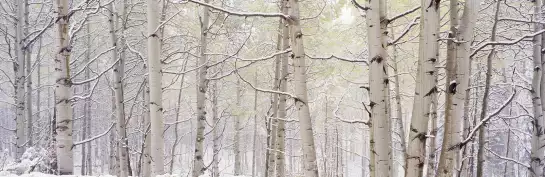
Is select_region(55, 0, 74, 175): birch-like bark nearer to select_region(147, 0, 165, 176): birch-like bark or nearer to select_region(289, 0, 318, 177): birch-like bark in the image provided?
select_region(147, 0, 165, 176): birch-like bark

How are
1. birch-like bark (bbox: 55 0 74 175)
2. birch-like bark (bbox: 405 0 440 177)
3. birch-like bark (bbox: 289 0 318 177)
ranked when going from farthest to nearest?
birch-like bark (bbox: 55 0 74 175), birch-like bark (bbox: 289 0 318 177), birch-like bark (bbox: 405 0 440 177)

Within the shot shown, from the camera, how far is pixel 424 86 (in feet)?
10.2

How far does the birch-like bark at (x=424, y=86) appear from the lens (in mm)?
3051

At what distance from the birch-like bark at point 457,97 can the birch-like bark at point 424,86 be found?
232 millimetres

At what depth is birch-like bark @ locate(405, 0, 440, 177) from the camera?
120 inches

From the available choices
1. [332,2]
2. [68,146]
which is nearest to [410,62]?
[332,2]

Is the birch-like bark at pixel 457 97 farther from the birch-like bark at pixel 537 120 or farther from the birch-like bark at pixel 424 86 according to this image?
the birch-like bark at pixel 537 120

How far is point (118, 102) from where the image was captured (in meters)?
7.93

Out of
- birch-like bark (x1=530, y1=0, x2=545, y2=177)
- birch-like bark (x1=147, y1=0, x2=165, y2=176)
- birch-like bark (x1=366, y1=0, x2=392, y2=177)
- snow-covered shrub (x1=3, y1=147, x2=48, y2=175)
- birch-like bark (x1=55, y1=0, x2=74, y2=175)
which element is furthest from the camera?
birch-like bark (x1=530, y1=0, x2=545, y2=177)

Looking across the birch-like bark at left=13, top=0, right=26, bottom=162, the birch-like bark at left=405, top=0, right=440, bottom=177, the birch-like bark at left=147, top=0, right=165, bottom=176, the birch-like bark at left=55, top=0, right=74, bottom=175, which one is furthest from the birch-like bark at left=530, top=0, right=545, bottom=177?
the birch-like bark at left=13, top=0, right=26, bottom=162

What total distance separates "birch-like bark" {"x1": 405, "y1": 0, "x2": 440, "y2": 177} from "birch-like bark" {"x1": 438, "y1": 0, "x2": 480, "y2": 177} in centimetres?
23

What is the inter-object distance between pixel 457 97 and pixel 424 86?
14.4 inches

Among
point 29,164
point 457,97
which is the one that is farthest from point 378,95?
point 29,164

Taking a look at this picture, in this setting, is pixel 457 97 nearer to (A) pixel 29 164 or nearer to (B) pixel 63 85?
(B) pixel 63 85
